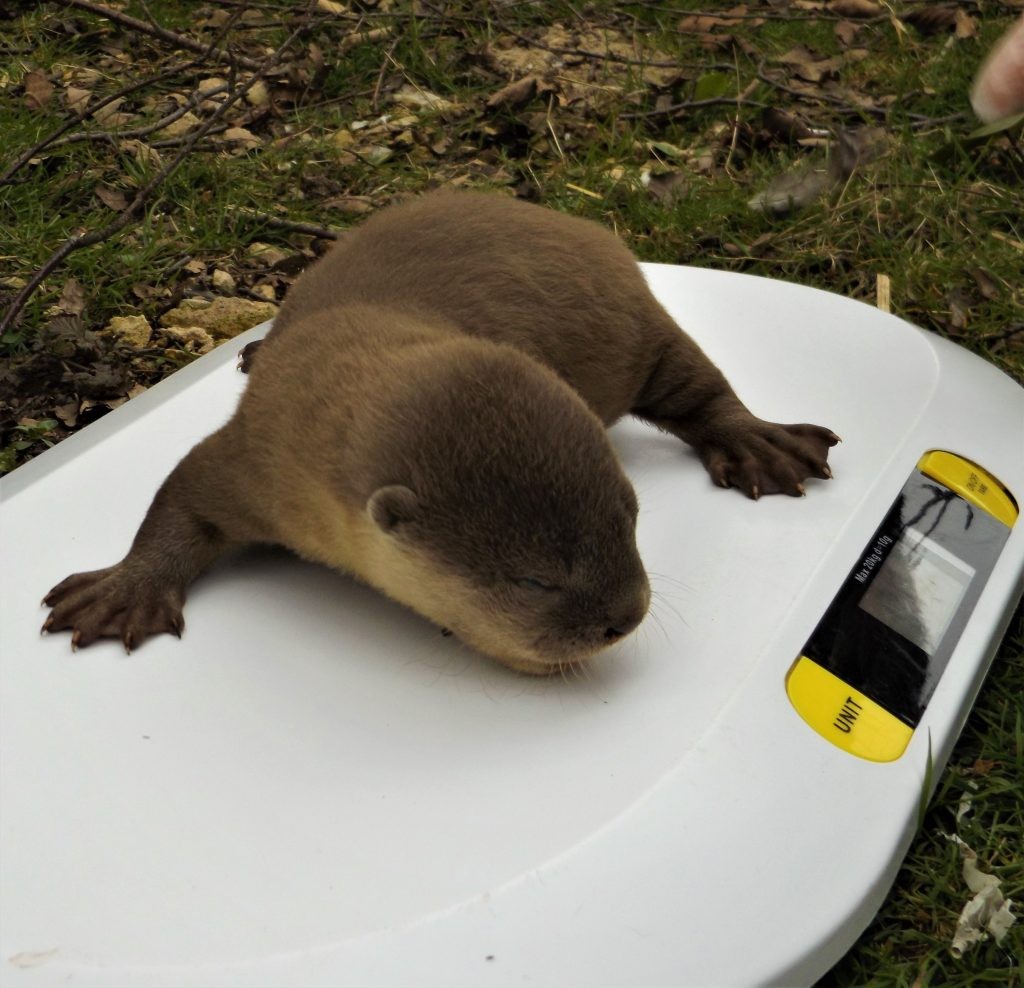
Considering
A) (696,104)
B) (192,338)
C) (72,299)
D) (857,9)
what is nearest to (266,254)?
(192,338)

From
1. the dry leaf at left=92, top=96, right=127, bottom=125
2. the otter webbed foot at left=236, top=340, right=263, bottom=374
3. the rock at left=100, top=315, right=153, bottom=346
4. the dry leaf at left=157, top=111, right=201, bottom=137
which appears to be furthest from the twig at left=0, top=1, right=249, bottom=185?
the otter webbed foot at left=236, top=340, right=263, bottom=374

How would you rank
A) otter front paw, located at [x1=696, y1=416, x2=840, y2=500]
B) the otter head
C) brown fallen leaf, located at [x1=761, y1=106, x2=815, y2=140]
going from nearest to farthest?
the otter head, otter front paw, located at [x1=696, y1=416, x2=840, y2=500], brown fallen leaf, located at [x1=761, y1=106, x2=815, y2=140]

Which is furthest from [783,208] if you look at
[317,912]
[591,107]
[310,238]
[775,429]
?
[317,912]

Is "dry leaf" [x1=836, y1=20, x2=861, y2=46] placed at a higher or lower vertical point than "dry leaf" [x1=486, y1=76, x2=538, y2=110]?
higher

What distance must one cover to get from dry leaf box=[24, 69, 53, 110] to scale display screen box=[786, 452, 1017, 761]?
3755mm

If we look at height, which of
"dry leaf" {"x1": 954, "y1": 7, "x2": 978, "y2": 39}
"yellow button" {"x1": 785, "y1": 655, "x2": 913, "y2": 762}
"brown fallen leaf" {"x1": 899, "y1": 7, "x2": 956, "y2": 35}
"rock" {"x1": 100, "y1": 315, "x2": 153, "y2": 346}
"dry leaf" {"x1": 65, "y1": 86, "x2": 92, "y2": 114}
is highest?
"yellow button" {"x1": 785, "y1": 655, "x2": 913, "y2": 762}

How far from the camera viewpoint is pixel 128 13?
5.38 metres

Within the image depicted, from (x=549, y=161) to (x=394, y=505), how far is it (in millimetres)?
3181

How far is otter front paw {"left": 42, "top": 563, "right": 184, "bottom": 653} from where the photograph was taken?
204cm

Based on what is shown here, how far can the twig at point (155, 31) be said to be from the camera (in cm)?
470

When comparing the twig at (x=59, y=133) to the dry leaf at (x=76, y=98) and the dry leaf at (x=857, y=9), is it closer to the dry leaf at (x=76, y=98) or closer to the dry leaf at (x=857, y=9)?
the dry leaf at (x=76, y=98)

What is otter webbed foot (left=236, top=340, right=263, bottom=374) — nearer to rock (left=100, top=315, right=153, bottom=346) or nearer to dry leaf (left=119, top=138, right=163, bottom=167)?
rock (left=100, top=315, right=153, bottom=346)

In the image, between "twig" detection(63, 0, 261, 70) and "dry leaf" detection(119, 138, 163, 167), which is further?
"twig" detection(63, 0, 261, 70)

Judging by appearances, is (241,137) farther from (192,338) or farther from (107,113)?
(192,338)
